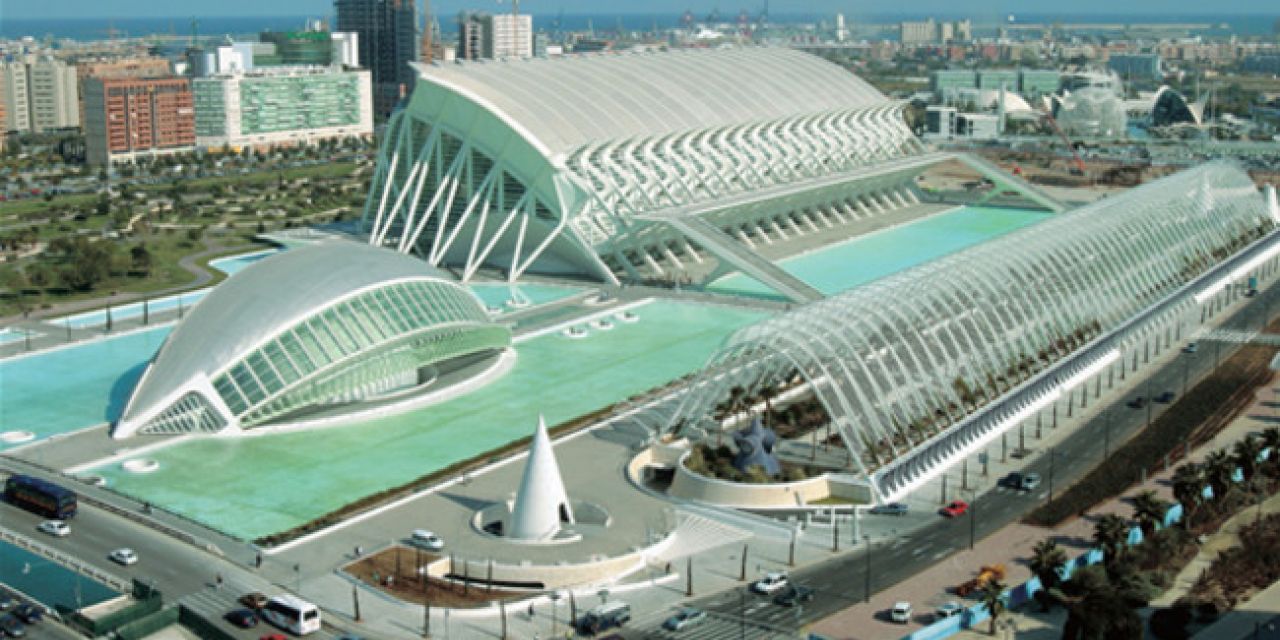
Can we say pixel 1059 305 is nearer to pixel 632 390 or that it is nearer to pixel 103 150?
pixel 632 390

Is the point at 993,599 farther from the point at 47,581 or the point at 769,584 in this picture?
the point at 47,581

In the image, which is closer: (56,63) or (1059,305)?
(1059,305)

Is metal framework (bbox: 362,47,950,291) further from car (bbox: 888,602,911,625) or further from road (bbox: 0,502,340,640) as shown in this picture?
car (bbox: 888,602,911,625)

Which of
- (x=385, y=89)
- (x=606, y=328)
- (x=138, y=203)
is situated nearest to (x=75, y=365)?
(x=606, y=328)

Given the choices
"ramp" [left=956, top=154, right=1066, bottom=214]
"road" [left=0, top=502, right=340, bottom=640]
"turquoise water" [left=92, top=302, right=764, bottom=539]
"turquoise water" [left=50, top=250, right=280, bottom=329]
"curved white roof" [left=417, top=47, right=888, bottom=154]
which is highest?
"curved white roof" [left=417, top=47, right=888, bottom=154]

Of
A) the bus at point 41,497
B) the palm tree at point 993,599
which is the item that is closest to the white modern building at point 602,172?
the bus at point 41,497

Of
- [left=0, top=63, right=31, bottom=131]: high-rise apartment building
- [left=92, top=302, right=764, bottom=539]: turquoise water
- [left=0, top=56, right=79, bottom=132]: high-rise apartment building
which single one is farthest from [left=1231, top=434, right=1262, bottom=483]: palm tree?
[left=0, top=56, right=79, bottom=132]: high-rise apartment building
